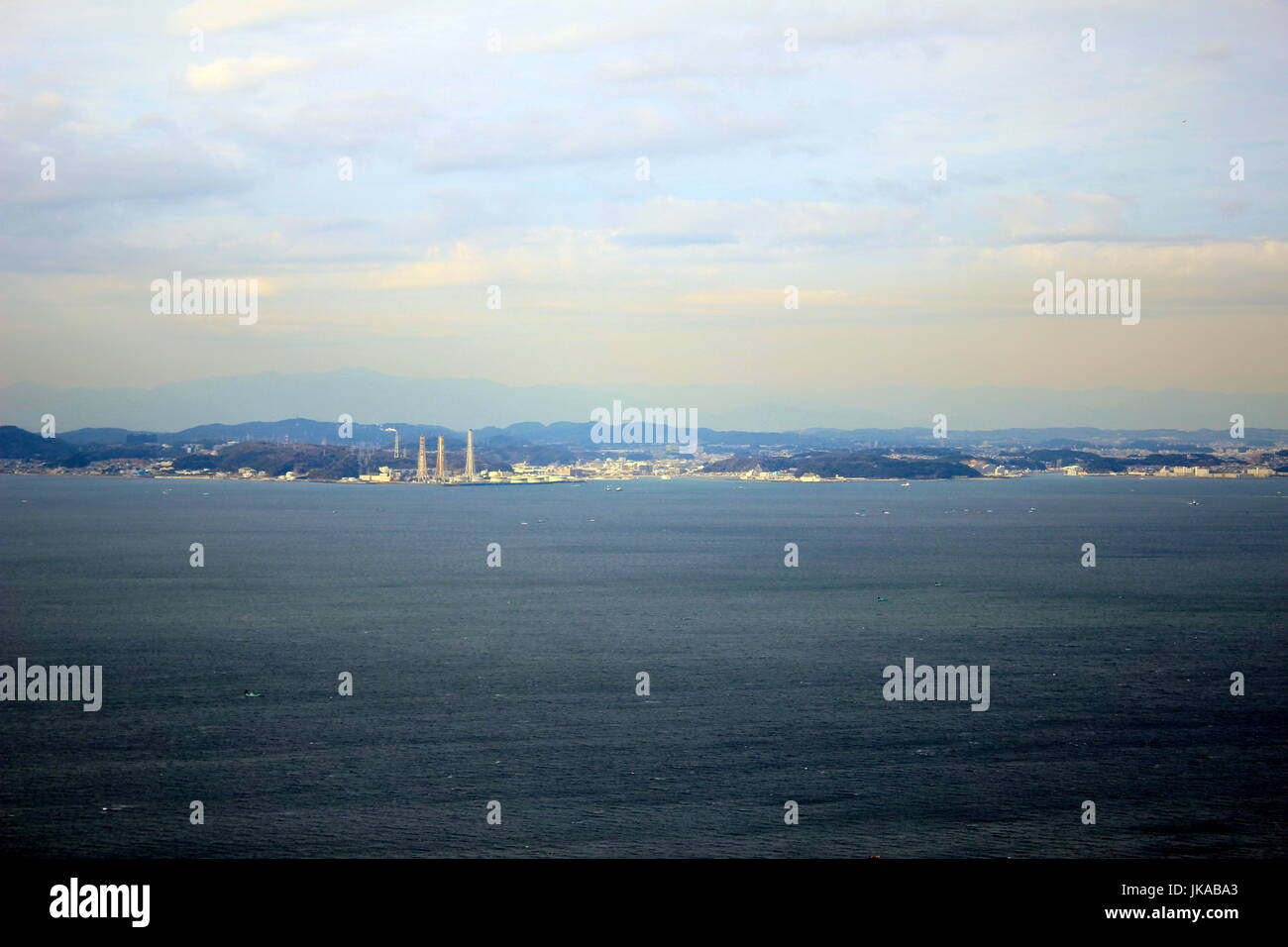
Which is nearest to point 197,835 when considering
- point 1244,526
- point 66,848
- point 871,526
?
point 66,848

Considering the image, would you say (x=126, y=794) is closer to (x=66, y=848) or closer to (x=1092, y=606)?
(x=66, y=848)

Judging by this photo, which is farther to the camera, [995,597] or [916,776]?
[995,597]

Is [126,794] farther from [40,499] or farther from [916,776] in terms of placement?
[40,499]

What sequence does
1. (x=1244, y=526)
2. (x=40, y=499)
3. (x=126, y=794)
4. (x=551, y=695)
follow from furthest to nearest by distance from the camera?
1. (x=40, y=499)
2. (x=1244, y=526)
3. (x=551, y=695)
4. (x=126, y=794)
